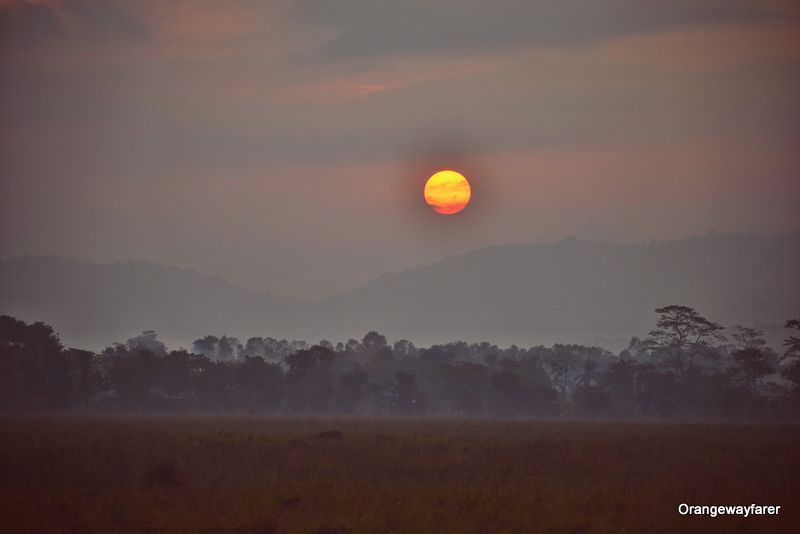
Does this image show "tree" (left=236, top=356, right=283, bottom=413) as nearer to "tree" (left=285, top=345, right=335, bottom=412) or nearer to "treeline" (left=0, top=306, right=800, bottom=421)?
"treeline" (left=0, top=306, right=800, bottom=421)

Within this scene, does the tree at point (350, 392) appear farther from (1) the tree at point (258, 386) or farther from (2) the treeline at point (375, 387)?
(1) the tree at point (258, 386)

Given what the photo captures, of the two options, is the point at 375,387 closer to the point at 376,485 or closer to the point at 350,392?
the point at 350,392

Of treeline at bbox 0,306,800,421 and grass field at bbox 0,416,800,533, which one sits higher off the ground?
treeline at bbox 0,306,800,421

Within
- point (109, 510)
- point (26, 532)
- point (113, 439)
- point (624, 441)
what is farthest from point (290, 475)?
point (624, 441)

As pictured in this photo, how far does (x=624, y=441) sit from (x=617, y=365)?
61.2m

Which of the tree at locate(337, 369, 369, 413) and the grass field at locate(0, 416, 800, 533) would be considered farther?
the tree at locate(337, 369, 369, 413)

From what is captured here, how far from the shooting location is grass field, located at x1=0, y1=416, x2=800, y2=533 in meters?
22.8

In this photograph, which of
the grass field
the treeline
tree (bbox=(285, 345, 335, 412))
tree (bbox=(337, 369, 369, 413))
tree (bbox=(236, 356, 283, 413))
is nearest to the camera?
the grass field

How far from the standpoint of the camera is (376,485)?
1127 inches

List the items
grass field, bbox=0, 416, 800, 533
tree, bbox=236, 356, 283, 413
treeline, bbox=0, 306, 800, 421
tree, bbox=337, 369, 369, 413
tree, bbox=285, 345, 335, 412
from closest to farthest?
1. grass field, bbox=0, 416, 800, 533
2. treeline, bbox=0, 306, 800, 421
3. tree, bbox=236, 356, 283, 413
4. tree, bbox=285, 345, 335, 412
5. tree, bbox=337, 369, 369, 413

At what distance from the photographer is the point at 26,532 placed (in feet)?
68.3

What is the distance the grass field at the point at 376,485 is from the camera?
74.6 feet

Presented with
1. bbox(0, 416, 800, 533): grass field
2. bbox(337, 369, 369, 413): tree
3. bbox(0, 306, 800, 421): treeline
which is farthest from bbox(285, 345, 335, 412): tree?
bbox(0, 416, 800, 533): grass field

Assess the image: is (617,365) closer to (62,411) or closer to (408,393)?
(408,393)
